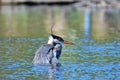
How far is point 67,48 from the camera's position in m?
24.1

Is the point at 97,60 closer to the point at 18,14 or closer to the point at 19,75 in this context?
the point at 19,75

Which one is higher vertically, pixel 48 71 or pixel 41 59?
pixel 41 59

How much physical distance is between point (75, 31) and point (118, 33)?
262 cm

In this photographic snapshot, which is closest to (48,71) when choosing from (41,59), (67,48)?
(41,59)

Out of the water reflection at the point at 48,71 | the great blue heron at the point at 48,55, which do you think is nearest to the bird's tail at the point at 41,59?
the great blue heron at the point at 48,55

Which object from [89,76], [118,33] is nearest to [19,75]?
[89,76]

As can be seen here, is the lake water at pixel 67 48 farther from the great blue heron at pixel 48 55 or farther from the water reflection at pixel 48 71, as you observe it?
the great blue heron at pixel 48 55


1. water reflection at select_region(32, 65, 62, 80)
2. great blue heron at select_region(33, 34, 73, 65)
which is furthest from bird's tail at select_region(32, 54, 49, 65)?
water reflection at select_region(32, 65, 62, 80)

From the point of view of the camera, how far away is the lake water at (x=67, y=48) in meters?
18.2

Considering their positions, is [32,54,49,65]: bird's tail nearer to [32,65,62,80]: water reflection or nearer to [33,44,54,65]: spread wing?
[33,44,54,65]: spread wing

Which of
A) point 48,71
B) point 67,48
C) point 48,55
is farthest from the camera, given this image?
point 67,48

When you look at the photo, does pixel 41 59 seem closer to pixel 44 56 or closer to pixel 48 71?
pixel 44 56

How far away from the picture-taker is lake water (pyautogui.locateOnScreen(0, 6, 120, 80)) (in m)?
18.2

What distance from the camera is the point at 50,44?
20172 millimetres
